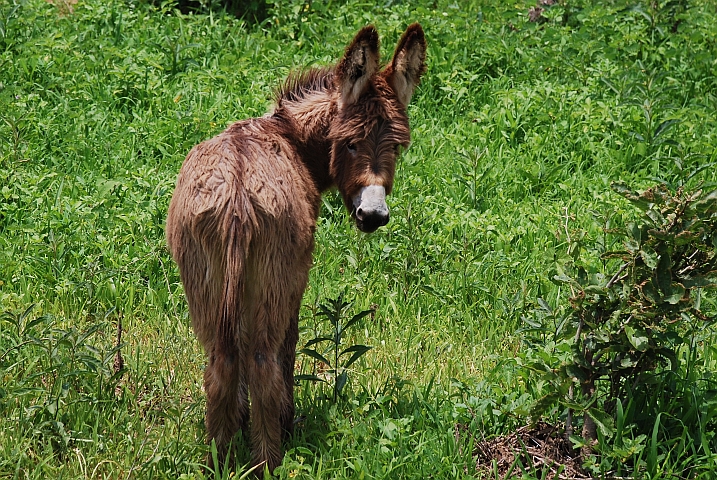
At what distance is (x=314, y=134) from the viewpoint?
4594 mm

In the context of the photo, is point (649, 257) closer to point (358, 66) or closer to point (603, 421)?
point (603, 421)

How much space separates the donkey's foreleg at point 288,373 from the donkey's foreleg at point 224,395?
324mm

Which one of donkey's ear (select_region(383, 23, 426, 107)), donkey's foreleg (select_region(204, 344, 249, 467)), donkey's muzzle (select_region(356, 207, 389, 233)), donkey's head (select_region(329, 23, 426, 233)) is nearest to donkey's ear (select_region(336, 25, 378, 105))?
donkey's head (select_region(329, 23, 426, 233))

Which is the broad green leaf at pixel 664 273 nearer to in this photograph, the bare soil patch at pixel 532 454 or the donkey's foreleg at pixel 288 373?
the bare soil patch at pixel 532 454

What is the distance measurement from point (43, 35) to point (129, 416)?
204 inches

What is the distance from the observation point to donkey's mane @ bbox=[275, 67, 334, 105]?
15.7 feet

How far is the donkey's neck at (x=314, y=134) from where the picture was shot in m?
4.58

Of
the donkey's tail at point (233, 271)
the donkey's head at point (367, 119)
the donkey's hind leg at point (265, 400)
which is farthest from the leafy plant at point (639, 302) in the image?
the donkey's tail at point (233, 271)

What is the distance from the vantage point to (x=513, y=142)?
7.69 meters

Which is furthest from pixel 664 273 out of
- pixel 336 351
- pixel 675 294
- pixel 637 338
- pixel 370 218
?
pixel 336 351

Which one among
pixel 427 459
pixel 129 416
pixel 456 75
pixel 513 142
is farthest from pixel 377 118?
pixel 456 75

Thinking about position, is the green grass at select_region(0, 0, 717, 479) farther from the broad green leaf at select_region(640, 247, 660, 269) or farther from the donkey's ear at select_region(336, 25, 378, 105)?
the donkey's ear at select_region(336, 25, 378, 105)

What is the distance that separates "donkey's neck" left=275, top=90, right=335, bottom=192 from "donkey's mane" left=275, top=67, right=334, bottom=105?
11 cm

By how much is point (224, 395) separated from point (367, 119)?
59.1 inches
